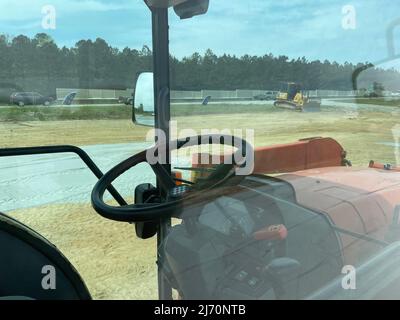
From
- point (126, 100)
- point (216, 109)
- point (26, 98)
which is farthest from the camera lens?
point (126, 100)

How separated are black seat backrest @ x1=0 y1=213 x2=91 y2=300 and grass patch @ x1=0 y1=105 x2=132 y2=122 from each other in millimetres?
309

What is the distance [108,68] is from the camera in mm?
1340

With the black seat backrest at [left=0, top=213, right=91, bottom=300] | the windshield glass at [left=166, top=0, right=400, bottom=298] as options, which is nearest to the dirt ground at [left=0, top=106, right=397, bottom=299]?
the windshield glass at [left=166, top=0, right=400, bottom=298]

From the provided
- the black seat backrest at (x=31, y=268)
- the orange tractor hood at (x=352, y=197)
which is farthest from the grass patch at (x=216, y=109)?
the black seat backrest at (x=31, y=268)

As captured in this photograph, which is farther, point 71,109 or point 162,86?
point 162,86

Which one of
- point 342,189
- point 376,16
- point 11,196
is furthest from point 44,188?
point 376,16

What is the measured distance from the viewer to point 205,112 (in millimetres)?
1393

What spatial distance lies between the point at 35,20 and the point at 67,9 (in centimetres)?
9

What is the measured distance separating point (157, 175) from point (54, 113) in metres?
0.42

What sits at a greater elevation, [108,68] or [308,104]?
[108,68]

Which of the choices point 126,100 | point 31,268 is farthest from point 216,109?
point 31,268

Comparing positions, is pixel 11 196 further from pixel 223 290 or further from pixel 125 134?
pixel 223 290

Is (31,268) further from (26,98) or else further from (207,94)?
(207,94)

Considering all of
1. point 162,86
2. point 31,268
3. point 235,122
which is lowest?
point 31,268
